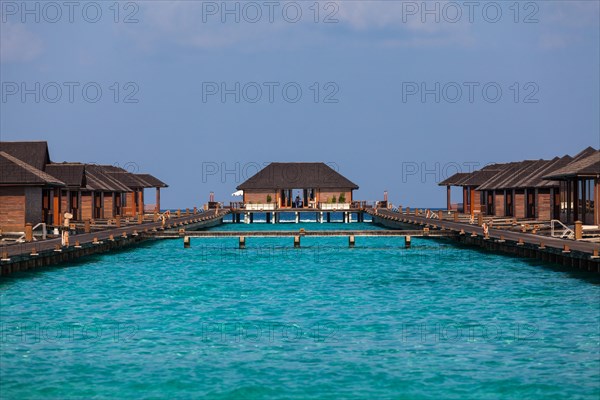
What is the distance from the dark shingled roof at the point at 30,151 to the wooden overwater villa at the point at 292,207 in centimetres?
9

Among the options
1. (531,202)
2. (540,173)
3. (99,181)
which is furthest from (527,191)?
(99,181)

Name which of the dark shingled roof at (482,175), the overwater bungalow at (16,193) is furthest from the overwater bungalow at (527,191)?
the overwater bungalow at (16,193)

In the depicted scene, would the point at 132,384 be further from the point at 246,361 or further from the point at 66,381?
the point at 246,361

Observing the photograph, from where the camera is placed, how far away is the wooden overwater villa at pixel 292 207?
4881 cm

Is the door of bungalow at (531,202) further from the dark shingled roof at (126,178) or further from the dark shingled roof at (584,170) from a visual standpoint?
the dark shingled roof at (126,178)

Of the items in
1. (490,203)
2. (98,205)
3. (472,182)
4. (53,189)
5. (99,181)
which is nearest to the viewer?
(53,189)

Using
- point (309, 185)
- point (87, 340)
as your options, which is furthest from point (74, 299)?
point (309, 185)

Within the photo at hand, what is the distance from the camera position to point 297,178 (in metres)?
119

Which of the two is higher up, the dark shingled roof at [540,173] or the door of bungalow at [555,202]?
the dark shingled roof at [540,173]

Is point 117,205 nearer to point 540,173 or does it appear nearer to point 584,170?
point 540,173

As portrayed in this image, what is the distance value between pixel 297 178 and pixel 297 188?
102 inches

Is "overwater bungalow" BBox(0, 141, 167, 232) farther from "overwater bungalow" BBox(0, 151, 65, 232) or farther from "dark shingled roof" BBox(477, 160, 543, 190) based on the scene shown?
"dark shingled roof" BBox(477, 160, 543, 190)

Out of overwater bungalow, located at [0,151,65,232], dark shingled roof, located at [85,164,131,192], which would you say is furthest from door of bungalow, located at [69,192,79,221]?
overwater bungalow, located at [0,151,65,232]

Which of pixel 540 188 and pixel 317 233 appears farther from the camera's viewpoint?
pixel 540 188
